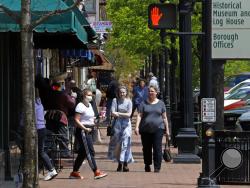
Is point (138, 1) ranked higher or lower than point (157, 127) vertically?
higher

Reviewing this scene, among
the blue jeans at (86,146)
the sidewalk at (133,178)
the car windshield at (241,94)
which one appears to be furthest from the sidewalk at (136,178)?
the car windshield at (241,94)

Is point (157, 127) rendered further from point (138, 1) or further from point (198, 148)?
point (138, 1)

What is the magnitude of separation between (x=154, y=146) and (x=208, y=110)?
422 centimetres

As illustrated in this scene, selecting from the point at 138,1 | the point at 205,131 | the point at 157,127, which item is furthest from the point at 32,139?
the point at 138,1

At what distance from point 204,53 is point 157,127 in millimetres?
3958

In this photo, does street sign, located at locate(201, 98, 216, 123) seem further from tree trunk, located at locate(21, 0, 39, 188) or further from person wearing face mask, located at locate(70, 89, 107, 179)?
person wearing face mask, located at locate(70, 89, 107, 179)

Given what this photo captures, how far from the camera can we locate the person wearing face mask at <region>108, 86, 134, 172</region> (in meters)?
16.4

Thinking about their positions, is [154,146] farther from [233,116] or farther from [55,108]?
[233,116]

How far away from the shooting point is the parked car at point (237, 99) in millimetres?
25766

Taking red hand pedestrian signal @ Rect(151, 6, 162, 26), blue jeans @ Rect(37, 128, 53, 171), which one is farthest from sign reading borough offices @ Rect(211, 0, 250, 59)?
blue jeans @ Rect(37, 128, 53, 171)

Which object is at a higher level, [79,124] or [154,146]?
[79,124]

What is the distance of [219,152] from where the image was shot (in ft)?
41.0

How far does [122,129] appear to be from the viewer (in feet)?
54.6

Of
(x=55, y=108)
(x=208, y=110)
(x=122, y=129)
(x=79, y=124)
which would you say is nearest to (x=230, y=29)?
(x=208, y=110)
